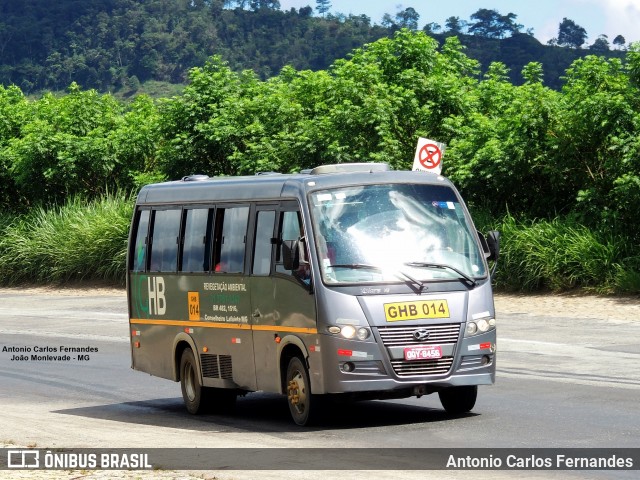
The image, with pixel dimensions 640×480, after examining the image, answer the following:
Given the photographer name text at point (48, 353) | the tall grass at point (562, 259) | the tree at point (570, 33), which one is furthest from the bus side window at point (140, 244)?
the tree at point (570, 33)

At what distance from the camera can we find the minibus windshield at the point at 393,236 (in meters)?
13.3

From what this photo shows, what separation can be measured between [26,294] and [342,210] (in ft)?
90.4

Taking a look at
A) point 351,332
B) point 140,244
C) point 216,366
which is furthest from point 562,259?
point 351,332

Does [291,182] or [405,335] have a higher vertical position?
[291,182]

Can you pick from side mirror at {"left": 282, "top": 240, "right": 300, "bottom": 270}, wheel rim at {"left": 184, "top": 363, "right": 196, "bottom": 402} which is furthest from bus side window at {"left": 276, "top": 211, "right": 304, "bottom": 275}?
wheel rim at {"left": 184, "top": 363, "right": 196, "bottom": 402}

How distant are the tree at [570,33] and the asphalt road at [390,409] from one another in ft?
487

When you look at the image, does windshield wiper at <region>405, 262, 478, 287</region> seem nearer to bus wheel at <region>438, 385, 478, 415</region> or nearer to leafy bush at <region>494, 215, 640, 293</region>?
bus wheel at <region>438, 385, 478, 415</region>

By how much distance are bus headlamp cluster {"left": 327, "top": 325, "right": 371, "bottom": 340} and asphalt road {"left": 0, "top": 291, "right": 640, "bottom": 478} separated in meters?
0.91

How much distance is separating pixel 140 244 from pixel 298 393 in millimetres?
4274

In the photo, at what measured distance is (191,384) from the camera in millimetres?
15867

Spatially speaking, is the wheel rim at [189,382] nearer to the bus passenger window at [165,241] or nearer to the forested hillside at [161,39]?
the bus passenger window at [165,241]

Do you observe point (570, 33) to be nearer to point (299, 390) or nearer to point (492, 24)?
point (492, 24)

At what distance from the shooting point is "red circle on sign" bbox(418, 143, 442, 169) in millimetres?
22453

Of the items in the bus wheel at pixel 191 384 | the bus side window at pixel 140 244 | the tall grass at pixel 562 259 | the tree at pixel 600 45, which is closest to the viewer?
the bus wheel at pixel 191 384
